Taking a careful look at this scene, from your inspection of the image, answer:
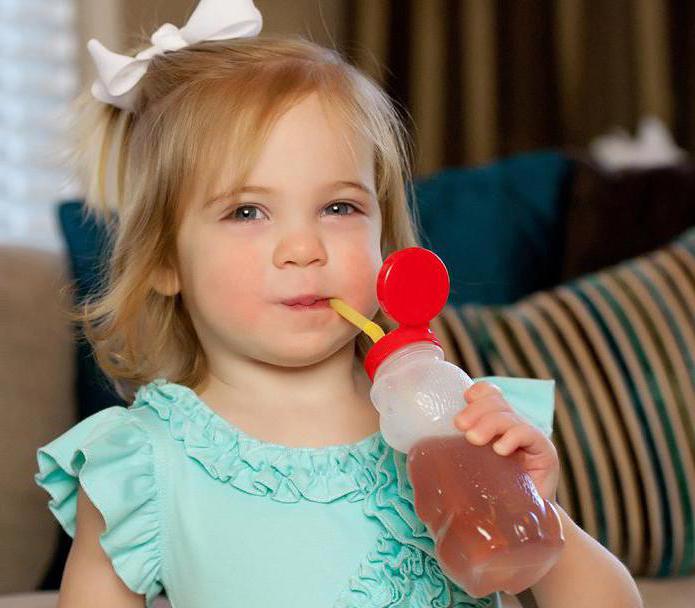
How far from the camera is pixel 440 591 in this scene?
1.15m

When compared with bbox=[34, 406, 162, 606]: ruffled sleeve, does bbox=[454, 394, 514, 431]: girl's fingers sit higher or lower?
higher

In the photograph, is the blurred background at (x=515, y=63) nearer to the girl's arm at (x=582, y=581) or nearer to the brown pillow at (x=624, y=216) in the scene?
the brown pillow at (x=624, y=216)

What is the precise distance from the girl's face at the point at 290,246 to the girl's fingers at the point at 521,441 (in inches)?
9.5

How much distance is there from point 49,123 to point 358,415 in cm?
174

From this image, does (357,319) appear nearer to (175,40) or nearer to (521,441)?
(521,441)

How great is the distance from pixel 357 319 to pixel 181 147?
0.26 m

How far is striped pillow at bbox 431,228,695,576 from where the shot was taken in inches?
63.1

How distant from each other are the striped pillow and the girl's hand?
566mm

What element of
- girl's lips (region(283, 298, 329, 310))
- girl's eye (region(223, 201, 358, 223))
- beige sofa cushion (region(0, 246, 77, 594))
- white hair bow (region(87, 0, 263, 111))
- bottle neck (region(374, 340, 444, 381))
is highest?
white hair bow (region(87, 0, 263, 111))

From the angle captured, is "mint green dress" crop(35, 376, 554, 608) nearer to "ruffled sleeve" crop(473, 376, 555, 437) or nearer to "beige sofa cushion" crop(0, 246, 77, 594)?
"ruffled sleeve" crop(473, 376, 555, 437)

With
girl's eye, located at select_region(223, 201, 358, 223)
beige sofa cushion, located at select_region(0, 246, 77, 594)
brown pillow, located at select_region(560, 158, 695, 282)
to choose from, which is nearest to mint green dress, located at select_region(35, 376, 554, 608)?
girl's eye, located at select_region(223, 201, 358, 223)

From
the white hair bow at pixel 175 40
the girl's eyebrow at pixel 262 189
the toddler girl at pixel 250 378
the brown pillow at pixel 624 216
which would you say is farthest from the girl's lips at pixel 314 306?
the brown pillow at pixel 624 216

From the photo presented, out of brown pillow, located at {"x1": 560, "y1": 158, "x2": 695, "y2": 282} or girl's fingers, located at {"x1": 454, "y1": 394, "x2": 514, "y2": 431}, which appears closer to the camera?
girl's fingers, located at {"x1": 454, "y1": 394, "x2": 514, "y2": 431}

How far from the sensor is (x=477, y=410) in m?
0.98
